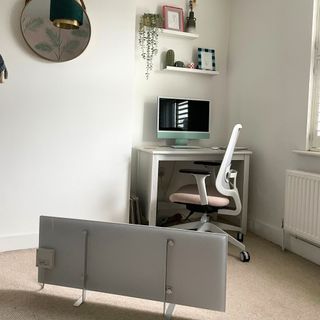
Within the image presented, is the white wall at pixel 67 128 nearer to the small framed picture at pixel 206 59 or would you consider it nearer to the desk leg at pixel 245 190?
the small framed picture at pixel 206 59

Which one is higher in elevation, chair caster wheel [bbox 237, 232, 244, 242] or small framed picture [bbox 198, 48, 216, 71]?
small framed picture [bbox 198, 48, 216, 71]

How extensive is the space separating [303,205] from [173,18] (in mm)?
2143

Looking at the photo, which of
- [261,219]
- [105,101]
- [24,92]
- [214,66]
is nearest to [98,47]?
[105,101]

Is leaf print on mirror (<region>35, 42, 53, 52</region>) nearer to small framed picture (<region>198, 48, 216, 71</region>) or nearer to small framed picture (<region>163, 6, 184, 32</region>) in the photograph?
small framed picture (<region>163, 6, 184, 32</region>)

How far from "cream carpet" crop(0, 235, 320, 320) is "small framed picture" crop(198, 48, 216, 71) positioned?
2.02 m

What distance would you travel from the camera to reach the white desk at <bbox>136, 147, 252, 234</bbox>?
278 centimetres

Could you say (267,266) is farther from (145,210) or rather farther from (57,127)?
(57,127)

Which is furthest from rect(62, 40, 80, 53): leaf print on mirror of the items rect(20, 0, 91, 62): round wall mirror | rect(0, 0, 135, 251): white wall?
rect(0, 0, 135, 251): white wall

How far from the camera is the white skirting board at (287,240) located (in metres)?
2.45

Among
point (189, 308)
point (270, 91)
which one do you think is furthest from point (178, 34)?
point (189, 308)

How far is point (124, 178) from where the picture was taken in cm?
286

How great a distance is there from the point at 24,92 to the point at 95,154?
0.72 m

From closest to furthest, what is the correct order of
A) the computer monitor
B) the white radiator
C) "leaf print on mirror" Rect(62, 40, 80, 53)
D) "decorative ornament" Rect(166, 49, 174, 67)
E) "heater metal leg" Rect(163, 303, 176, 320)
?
"heater metal leg" Rect(163, 303, 176, 320) → the white radiator → "leaf print on mirror" Rect(62, 40, 80, 53) → the computer monitor → "decorative ornament" Rect(166, 49, 174, 67)

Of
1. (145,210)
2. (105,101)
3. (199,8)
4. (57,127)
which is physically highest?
(199,8)
